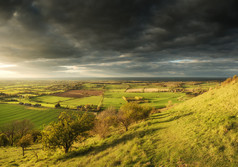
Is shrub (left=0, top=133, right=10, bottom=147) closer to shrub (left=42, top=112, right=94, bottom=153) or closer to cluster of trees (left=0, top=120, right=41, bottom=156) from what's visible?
cluster of trees (left=0, top=120, right=41, bottom=156)

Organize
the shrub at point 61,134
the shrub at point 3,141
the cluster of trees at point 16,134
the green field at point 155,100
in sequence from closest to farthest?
the shrub at point 61,134
the shrub at point 3,141
the cluster of trees at point 16,134
the green field at point 155,100

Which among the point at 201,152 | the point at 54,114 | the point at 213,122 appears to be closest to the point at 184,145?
the point at 201,152

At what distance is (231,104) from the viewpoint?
28.8 metres

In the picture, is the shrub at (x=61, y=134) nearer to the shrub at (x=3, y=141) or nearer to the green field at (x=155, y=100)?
the shrub at (x=3, y=141)

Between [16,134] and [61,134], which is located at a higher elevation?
[61,134]

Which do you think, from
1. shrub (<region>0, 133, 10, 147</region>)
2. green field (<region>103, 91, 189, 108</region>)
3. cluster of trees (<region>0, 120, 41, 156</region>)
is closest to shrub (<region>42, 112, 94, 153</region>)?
cluster of trees (<region>0, 120, 41, 156</region>)

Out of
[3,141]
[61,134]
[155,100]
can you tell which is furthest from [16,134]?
[155,100]

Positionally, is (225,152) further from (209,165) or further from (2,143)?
(2,143)

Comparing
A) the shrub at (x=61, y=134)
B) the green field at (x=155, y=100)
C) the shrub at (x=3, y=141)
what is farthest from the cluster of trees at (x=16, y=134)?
the green field at (x=155, y=100)

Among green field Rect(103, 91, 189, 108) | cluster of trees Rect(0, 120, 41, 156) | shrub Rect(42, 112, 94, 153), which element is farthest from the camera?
green field Rect(103, 91, 189, 108)

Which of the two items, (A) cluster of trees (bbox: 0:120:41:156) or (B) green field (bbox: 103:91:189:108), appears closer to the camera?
(A) cluster of trees (bbox: 0:120:41:156)

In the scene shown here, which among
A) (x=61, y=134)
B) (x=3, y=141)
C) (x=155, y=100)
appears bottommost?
(x=3, y=141)

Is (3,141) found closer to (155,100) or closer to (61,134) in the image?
(61,134)

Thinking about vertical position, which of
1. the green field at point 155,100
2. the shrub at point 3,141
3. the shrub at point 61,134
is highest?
the shrub at point 61,134
